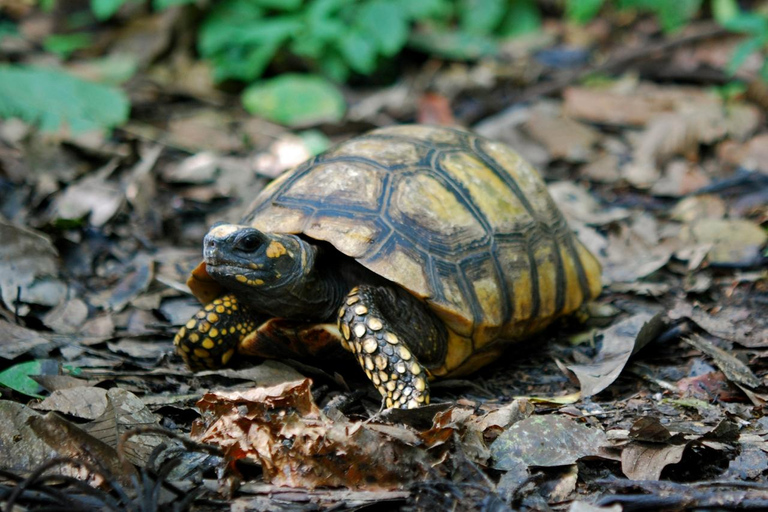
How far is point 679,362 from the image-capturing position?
11.4 feet

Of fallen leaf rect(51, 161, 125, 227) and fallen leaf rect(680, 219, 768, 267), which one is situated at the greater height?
fallen leaf rect(680, 219, 768, 267)

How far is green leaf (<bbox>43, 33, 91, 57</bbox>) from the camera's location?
8117 mm

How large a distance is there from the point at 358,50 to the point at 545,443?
562 centimetres

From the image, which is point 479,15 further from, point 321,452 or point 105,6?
point 321,452

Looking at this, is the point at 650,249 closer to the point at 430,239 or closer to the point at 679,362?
the point at 679,362

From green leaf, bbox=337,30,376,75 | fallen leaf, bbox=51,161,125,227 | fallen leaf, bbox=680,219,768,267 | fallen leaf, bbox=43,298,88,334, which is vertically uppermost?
green leaf, bbox=337,30,376,75

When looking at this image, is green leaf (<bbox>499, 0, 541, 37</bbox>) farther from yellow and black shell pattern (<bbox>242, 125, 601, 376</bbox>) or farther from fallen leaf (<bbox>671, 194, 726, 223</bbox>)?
yellow and black shell pattern (<bbox>242, 125, 601, 376</bbox>)

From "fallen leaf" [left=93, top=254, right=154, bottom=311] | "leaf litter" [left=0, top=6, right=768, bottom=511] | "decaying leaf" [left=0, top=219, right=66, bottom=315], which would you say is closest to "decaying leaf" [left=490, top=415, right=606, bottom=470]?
"leaf litter" [left=0, top=6, right=768, bottom=511]

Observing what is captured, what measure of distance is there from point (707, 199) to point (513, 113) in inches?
92.1

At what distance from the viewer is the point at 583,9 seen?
8.70 meters

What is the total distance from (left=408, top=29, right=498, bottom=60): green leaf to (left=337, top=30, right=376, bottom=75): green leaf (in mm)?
1098

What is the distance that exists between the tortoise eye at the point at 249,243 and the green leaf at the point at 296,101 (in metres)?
4.00

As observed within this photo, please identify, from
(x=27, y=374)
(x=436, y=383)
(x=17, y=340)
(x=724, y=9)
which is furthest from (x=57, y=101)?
(x=724, y=9)

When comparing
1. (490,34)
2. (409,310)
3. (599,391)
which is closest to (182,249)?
(409,310)
